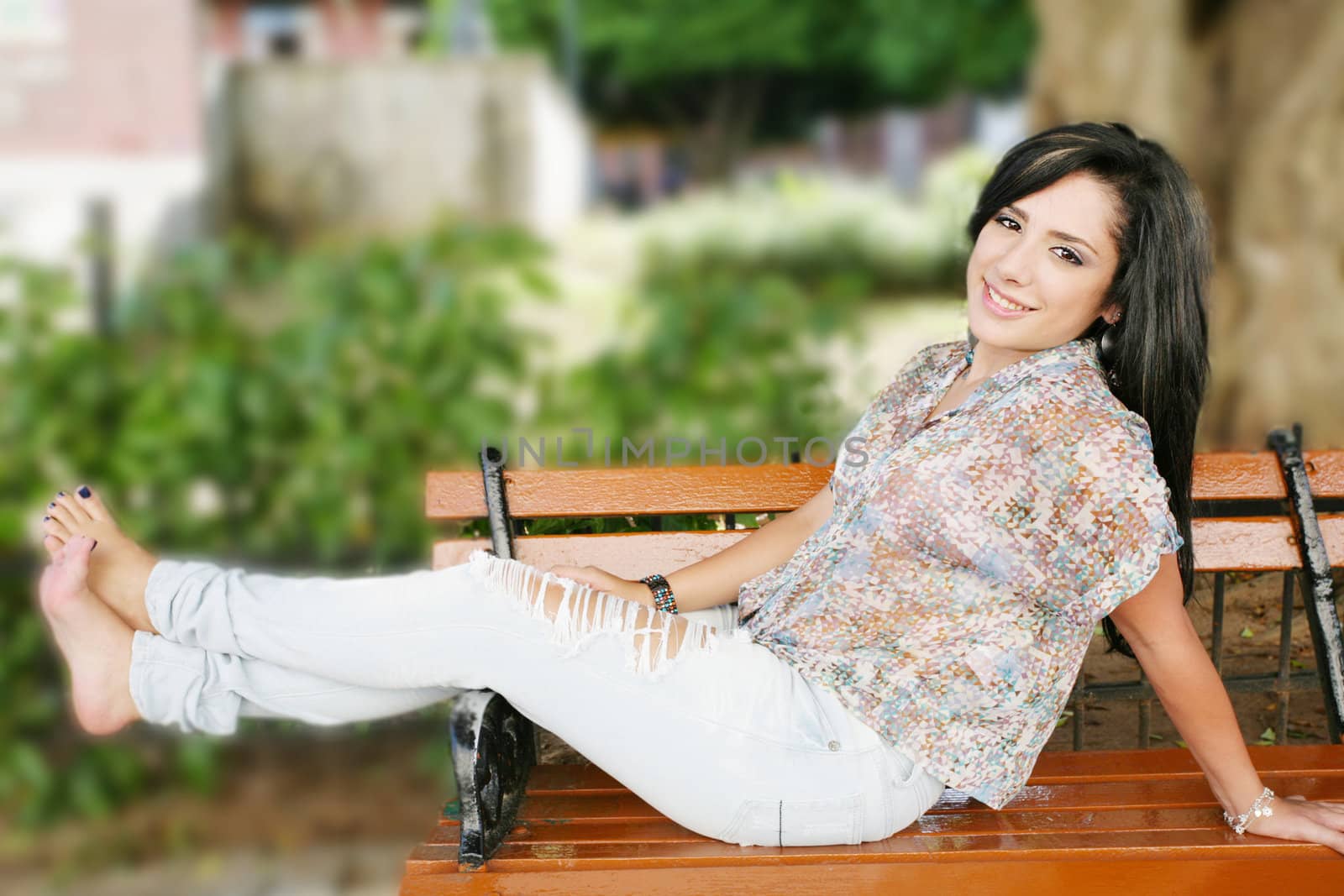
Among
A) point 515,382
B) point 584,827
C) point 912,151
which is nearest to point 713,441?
point 515,382

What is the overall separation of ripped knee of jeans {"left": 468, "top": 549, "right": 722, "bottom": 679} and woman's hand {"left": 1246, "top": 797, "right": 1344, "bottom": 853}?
972mm

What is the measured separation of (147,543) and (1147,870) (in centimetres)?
283

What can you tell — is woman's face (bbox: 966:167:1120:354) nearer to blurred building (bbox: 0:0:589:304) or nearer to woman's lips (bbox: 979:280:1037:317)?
woman's lips (bbox: 979:280:1037:317)

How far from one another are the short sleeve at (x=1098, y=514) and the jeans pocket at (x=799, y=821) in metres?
0.50

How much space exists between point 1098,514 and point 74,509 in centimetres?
184

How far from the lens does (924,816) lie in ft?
7.34

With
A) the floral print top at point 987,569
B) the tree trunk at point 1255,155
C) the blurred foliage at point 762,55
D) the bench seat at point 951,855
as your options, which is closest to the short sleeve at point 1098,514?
the floral print top at point 987,569

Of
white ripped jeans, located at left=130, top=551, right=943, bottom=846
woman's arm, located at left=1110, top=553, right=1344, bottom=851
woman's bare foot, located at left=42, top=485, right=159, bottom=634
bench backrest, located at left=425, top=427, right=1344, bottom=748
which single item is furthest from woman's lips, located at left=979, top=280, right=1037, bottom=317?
woman's bare foot, located at left=42, top=485, right=159, bottom=634

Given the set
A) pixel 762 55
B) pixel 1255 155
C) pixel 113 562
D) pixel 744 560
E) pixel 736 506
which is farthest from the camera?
pixel 762 55

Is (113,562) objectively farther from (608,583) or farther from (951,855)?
(951,855)

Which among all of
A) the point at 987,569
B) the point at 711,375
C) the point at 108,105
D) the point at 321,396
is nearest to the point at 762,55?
the point at 108,105

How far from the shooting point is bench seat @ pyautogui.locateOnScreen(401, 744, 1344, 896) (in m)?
1.97

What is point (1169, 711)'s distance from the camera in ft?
6.82

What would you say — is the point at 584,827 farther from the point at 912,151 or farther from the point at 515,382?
the point at 912,151
